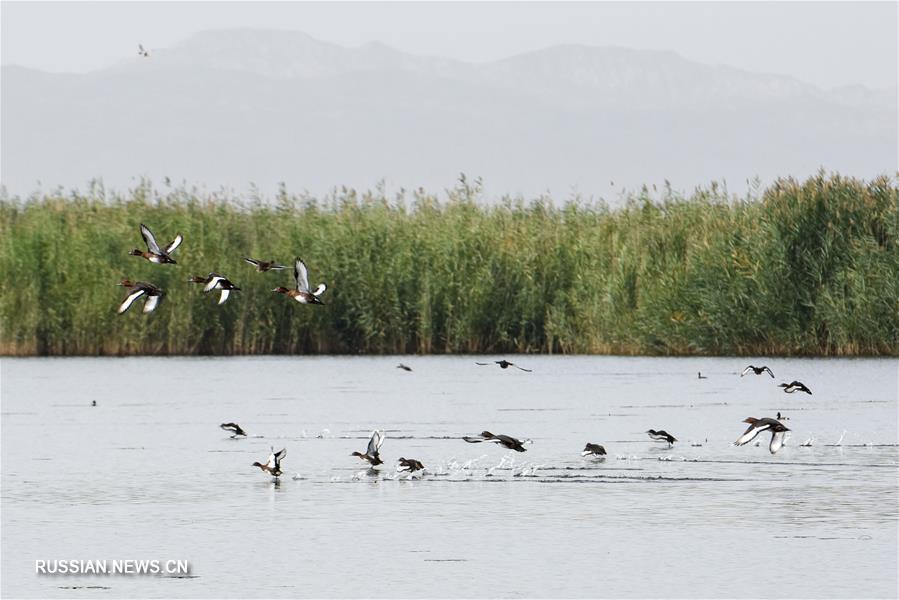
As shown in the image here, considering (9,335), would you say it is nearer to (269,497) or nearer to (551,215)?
(551,215)

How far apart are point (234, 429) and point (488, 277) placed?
50.7 ft

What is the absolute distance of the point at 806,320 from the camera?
33.4 metres

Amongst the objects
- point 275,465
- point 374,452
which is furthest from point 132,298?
point 374,452

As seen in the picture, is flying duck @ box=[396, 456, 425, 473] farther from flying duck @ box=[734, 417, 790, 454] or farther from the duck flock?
flying duck @ box=[734, 417, 790, 454]

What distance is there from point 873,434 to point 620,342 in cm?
1438

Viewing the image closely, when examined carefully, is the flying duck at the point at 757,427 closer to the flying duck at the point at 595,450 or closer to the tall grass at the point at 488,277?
the flying duck at the point at 595,450

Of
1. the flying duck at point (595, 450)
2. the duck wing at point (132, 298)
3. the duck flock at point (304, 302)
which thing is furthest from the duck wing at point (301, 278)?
the flying duck at point (595, 450)

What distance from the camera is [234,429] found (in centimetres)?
2033

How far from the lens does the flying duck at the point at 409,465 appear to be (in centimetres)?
1645

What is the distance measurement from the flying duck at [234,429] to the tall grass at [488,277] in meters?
14.3

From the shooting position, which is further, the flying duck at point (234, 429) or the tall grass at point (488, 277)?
the tall grass at point (488, 277)

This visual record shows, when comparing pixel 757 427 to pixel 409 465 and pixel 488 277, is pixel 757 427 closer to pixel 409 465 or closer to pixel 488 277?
pixel 409 465

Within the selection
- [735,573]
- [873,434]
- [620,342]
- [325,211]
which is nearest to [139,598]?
[735,573]

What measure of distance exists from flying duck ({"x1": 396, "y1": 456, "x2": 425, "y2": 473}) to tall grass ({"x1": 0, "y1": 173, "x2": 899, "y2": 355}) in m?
17.6
